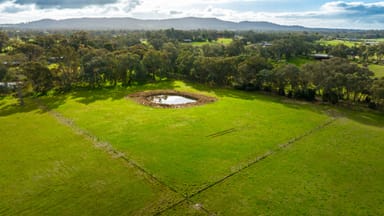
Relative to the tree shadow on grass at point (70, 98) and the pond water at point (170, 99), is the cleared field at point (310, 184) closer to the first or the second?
the pond water at point (170, 99)

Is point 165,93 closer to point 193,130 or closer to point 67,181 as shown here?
point 193,130

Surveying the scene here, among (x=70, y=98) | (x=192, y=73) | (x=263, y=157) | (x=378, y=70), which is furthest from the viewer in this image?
(x=378, y=70)

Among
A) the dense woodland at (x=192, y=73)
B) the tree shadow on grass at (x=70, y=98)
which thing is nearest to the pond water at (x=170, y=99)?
the tree shadow on grass at (x=70, y=98)

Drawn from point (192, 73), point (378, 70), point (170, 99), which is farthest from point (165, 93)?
point (378, 70)

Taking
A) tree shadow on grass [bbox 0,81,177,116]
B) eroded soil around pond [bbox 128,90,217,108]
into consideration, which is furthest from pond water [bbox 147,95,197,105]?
tree shadow on grass [bbox 0,81,177,116]

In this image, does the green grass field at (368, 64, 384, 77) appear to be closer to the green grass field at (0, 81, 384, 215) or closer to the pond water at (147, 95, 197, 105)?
the green grass field at (0, 81, 384, 215)
